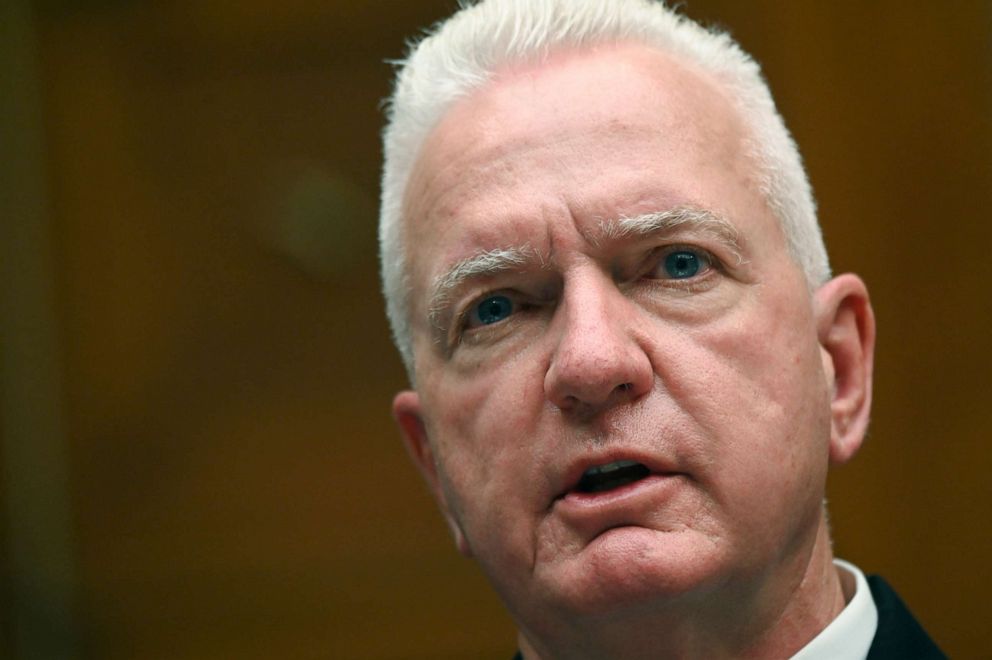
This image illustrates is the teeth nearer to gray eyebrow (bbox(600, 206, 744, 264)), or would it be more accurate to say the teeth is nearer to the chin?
the chin

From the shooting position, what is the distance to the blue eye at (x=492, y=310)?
7.57 ft

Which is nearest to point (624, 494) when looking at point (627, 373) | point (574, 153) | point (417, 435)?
point (627, 373)

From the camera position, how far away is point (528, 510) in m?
2.18

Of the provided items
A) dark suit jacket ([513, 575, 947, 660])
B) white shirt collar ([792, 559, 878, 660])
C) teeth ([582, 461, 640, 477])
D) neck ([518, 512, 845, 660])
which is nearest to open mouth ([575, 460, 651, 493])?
teeth ([582, 461, 640, 477])

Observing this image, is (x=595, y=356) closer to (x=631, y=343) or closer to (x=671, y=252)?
(x=631, y=343)

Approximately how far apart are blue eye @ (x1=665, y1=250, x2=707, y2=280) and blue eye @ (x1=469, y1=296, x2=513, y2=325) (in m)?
0.29

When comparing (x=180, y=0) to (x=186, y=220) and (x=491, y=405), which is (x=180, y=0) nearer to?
(x=186, y=220)

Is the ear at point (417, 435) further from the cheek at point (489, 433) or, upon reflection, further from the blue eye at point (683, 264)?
the blue eye at point (683, 264)

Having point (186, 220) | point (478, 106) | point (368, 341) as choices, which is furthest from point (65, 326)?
point (478, 106)

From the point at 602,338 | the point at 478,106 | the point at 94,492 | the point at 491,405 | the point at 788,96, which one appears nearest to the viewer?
the point at 602,338

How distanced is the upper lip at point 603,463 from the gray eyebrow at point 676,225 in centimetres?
38

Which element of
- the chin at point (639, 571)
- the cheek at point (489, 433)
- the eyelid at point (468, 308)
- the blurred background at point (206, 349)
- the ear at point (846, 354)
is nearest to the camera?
the chin at point (639, 571)

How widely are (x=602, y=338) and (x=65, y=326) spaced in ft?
8.58

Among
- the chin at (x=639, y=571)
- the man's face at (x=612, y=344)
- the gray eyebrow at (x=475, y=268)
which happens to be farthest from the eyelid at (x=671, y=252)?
the chin at (x=639, y=571)
